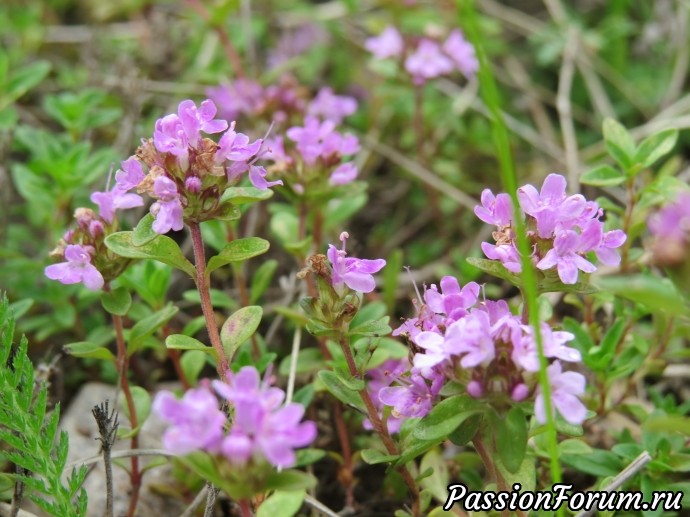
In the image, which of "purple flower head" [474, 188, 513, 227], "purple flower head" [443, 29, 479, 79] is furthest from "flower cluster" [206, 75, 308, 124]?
"purple flower head" [474, 188, 513, 227]

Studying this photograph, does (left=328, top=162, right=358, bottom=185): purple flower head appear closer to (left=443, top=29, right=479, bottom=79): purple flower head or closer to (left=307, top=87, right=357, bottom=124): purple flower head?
(left=307, top=87, right=357, bottom=124): purple flower head

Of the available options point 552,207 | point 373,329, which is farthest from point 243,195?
point 552,207

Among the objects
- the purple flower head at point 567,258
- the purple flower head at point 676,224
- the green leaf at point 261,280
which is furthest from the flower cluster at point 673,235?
the green leaf at point 261,280

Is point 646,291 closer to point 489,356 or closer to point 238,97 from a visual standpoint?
point 489,356

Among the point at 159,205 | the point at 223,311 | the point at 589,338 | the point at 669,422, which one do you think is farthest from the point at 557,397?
the point at 223,311

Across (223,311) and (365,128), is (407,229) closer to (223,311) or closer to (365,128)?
(365,128)

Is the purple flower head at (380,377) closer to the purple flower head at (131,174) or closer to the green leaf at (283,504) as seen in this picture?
the green leaf at (283,504)
